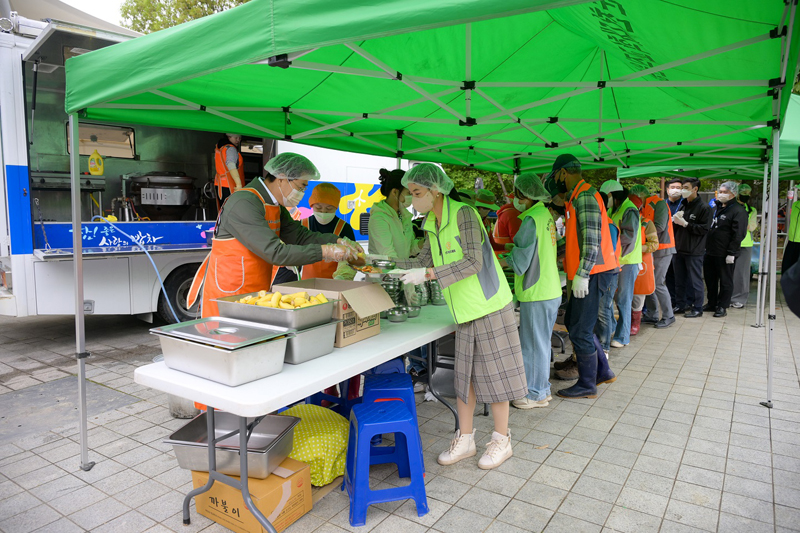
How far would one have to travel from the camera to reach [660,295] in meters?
7.33

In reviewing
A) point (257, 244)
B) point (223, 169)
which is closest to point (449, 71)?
point (257, 244)

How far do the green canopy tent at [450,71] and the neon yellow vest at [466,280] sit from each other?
108 centimetres

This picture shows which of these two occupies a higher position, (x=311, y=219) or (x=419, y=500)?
(x=311, y=219)

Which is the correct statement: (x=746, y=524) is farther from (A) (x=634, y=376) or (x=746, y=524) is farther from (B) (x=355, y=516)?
(A) (x=634, y=376)

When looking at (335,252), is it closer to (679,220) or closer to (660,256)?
(660,256)

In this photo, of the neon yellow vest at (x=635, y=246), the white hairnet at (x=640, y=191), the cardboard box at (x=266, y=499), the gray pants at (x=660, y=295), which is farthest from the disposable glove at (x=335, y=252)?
the gray pants at (x=660, y=295)

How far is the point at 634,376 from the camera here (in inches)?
199

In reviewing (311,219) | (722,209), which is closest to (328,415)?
(311,219)

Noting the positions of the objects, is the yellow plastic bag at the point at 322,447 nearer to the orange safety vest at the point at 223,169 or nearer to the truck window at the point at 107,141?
the orange safety vest at the point at 223,169

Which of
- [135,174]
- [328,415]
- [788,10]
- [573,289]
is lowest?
[328,415]

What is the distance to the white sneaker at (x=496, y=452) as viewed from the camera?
3.17 meters

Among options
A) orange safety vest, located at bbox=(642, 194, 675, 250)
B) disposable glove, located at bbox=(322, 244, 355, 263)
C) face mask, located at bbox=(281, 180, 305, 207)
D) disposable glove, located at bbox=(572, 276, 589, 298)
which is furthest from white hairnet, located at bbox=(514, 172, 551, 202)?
orange safety vest, located at bbox=(642, 194, 675, 250)

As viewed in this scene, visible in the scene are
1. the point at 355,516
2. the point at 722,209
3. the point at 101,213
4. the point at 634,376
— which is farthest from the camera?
the point at 722,209

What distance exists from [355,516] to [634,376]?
3588 millimetres
